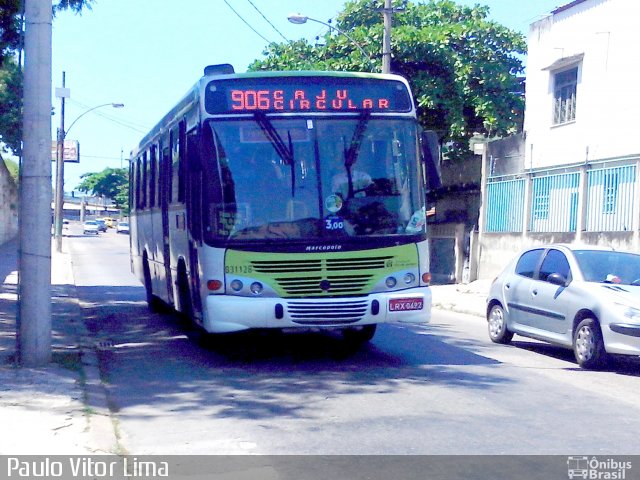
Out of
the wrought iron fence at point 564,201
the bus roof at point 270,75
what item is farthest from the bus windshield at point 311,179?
the wrought iron fence at point 564,201

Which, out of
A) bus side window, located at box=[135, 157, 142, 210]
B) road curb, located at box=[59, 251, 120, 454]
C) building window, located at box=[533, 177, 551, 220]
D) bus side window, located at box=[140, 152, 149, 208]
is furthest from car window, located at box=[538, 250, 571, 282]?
building window, located at box=[533, 177, 551, 220]

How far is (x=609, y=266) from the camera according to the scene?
1119 centimetres

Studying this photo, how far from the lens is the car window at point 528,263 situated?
1208cm

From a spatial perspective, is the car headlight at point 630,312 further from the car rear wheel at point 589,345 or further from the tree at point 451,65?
the tree at point 451,65

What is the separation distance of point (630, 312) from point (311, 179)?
3.81 metres

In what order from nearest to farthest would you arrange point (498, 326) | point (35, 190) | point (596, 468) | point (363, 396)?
point (596, 468) → point (363, 396) → point (35, 190) → point (498, 326)

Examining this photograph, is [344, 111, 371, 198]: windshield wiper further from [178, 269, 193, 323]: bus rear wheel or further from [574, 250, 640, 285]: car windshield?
[574, 250, 640, 285]: car windshield

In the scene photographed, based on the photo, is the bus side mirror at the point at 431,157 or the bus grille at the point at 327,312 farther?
the bus side mirror at the point at 431,157

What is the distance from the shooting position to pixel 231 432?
6.98 metres

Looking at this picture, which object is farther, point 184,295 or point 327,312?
point 184,295

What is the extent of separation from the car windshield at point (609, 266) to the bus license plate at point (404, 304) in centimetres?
225

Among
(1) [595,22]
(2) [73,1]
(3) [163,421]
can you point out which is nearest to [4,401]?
(3) [163,421]

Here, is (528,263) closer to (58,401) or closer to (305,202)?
(305,202)

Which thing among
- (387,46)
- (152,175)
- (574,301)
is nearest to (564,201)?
(387,46)
